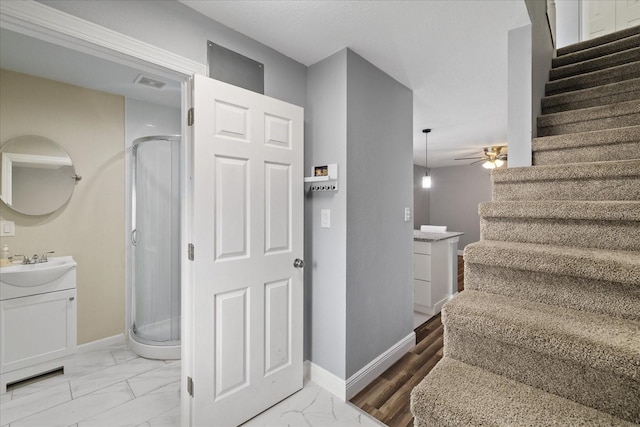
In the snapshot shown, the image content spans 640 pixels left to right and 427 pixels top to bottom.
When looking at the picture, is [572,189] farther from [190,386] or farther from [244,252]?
[190,386]

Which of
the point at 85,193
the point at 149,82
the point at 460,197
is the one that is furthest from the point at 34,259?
the point at 460,197

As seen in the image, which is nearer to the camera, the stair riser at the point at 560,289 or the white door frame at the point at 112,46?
the stair riser at the point at 560,289

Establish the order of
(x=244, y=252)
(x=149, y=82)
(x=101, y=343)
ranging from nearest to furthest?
(x=244, y=252) → (x=149, y=82) → (x=101, y=343)

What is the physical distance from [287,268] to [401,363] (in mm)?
1399

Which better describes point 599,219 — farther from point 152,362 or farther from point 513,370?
point 152,362

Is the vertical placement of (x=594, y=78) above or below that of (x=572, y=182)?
above

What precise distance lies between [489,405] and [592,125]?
7.30ft

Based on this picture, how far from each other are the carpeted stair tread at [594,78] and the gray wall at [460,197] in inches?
207

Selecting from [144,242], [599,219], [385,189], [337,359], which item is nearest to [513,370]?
[599,219]

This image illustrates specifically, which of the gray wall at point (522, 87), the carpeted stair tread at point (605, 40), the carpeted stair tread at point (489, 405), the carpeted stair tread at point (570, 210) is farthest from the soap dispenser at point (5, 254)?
the carpeted stair tread at point (605, 40)

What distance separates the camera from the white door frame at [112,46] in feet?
3.78

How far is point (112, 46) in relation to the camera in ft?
4.36

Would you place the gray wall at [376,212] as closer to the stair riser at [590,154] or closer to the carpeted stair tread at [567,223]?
the carpeted stair tread at [567,223]

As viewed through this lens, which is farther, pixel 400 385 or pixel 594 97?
pixel 594 97
